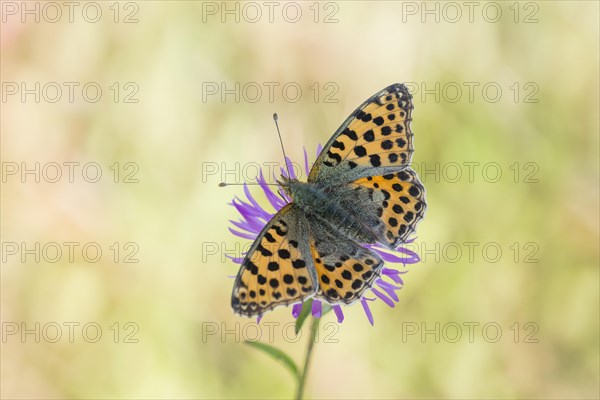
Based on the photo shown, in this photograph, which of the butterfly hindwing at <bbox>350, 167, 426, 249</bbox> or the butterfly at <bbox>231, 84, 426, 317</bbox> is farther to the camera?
the butterfly hindwing at <bbox>350, 167, 426, 249</bbox>

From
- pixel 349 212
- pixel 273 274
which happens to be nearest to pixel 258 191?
pixel 349 212

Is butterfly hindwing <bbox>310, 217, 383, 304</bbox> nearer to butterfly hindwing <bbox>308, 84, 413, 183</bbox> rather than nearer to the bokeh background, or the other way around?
butterfly hindwing <bbox>308, 84, 413, 183</bbox>

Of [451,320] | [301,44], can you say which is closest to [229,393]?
[451,320]

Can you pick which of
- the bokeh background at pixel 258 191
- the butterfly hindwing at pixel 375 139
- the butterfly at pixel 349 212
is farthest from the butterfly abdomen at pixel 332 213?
the bokeh background at pixel 258 191

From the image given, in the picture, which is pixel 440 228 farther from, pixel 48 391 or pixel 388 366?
pixel 48 391

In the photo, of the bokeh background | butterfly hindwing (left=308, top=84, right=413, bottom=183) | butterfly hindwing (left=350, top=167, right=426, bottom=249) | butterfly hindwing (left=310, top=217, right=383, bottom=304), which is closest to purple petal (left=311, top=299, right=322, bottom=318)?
butterfly hindwing (left=310, top=217, right=383, bottom=304)

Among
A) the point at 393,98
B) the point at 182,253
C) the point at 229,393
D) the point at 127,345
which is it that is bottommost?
the point at 229,393

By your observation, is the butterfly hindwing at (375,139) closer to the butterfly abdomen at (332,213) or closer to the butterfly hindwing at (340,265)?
the butterfly abdomen at (332,213)
